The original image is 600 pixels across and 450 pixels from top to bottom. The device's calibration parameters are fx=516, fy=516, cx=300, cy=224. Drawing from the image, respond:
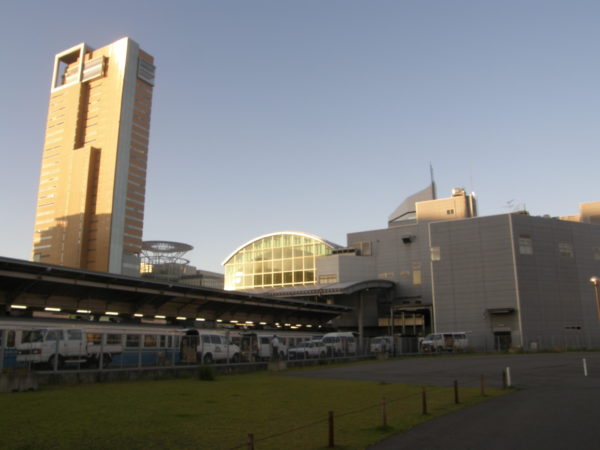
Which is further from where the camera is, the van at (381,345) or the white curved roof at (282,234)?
the white curved roof at (282,234)

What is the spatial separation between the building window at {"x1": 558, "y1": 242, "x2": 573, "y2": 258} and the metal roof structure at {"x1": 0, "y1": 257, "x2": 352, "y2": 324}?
108 feet

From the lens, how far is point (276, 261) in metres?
95.9

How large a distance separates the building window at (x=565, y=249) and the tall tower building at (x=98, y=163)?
106 metres

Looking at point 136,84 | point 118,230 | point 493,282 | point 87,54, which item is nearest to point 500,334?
point 493,282

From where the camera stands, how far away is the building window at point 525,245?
65.2 m

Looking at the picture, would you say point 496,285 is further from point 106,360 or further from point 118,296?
point 106,360

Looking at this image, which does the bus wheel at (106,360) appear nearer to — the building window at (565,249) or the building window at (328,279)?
the building window at (565,249)

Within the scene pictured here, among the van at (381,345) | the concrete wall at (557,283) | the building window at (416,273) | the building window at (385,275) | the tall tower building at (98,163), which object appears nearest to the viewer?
the van at (381,345)

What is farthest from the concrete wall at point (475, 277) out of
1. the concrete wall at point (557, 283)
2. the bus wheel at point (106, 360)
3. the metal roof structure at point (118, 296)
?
the bus wheel at point (106, 360)

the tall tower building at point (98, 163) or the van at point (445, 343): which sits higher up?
the tall tower building at point (98, 163)

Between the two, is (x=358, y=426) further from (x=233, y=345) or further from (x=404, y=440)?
(x=233, y=345)

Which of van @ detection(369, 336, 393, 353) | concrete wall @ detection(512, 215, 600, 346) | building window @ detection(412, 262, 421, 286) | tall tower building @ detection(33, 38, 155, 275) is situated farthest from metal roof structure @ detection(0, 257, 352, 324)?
tall tower building @ detection(33, 38, 155, 275)

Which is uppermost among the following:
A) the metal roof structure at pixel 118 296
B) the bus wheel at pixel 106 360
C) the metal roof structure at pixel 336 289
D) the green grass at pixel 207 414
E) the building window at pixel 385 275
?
the building window at pixel 385 275

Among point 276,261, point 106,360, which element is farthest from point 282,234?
point 106,360
